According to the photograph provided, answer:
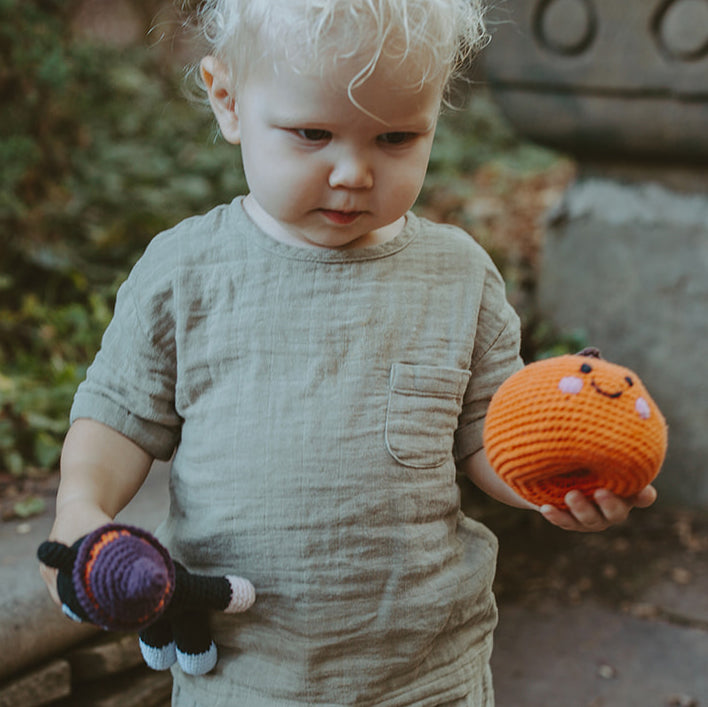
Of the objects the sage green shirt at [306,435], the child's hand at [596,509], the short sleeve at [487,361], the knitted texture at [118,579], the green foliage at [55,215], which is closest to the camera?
the knitted texture at [118,579]

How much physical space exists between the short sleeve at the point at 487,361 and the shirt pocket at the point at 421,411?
0.05 metres

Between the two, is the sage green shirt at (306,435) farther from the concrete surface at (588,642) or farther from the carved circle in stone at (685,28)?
the carved circle in stone at (685,28)

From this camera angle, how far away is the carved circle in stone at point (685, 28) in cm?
260

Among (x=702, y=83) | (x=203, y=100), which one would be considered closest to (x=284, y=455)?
(x=203, y=100)

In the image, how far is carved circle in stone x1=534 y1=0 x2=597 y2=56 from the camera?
277 centimetres

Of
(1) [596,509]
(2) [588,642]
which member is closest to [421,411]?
(1) [596,509]

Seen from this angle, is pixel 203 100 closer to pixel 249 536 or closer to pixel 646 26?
pixel 249 536

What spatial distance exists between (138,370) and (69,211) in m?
2.45

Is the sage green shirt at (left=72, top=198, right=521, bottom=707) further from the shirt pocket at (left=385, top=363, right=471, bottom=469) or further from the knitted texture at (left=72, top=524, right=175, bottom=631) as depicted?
the knitted texture at (left=72, top=524, right=175, bottom=631)

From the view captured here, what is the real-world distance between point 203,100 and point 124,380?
44 centimetres

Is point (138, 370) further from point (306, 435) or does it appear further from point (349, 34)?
point (349, 34)

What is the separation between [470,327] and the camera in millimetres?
1234

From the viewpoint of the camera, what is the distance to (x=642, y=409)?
102 cm

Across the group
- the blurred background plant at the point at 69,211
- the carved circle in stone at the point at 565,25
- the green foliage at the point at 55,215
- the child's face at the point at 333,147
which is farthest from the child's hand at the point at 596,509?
the carved circle in stone at the point at 565,25
